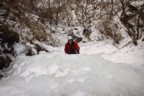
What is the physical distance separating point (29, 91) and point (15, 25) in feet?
13.1

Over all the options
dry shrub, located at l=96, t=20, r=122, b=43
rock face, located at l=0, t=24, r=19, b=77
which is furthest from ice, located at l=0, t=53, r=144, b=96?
dry shrub, located at l=96, t=20, r=122, b=43

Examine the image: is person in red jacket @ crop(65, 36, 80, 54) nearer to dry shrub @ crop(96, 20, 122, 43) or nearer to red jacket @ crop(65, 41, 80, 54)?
red jacket @ crop(65, 41, 80, 54)

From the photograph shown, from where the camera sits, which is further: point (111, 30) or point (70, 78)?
point (111, 30)

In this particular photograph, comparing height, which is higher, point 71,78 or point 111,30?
point 111,30

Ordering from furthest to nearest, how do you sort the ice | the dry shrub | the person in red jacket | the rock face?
1. the dry shrub
2. the person in red jacket
3. the rock face
4. the ice

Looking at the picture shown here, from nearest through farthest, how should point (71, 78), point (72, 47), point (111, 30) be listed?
point (71, 78) → point (72, 47) → point (111, 30)

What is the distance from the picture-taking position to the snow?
3.74 m

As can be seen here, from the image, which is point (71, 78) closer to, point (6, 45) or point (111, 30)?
point (6, 45)

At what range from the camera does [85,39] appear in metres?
13.7

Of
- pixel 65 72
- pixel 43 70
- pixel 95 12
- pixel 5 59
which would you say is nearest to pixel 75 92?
pixel 65 72

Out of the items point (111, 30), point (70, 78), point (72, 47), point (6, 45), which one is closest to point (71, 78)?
point (70, 78)

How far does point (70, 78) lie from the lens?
13.4ft

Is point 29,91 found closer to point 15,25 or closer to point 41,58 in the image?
point 41,58

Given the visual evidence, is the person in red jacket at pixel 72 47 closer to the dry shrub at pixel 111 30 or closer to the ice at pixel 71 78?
the ice at pixel 71 78
